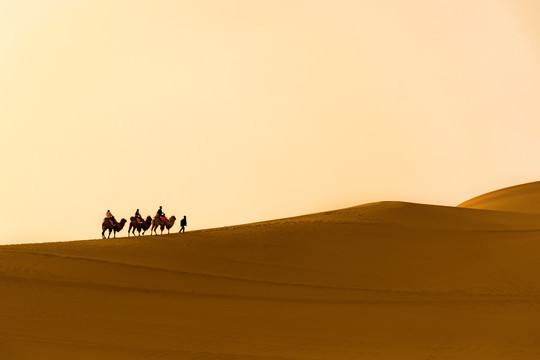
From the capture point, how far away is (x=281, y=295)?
933 inches

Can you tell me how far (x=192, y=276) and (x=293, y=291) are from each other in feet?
12.1

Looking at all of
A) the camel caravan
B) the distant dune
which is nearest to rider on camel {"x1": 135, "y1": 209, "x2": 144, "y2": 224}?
the camel caravan

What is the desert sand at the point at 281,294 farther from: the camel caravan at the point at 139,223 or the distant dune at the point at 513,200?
the distant dune at the point at 513,200

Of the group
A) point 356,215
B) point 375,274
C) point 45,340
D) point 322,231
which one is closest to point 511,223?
point 356,215

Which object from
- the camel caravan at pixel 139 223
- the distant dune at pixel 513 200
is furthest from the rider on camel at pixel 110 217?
the distant dune at pixel 513 200

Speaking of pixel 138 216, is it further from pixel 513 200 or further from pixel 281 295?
pixel 513 200

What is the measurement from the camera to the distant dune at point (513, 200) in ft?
162

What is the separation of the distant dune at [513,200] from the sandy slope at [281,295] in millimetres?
15509

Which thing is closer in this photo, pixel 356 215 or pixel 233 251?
pixel 233 251

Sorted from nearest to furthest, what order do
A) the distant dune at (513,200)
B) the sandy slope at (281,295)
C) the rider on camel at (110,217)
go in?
the sandy slope at (281,295), the rider on camel at (110,217), the distant dune at (513,200)

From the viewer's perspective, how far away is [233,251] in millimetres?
29188

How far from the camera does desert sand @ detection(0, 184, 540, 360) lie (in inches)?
738

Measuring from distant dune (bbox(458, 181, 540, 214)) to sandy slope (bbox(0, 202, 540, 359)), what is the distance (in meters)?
15.5

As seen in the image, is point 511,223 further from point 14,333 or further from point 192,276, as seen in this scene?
point 14,333
